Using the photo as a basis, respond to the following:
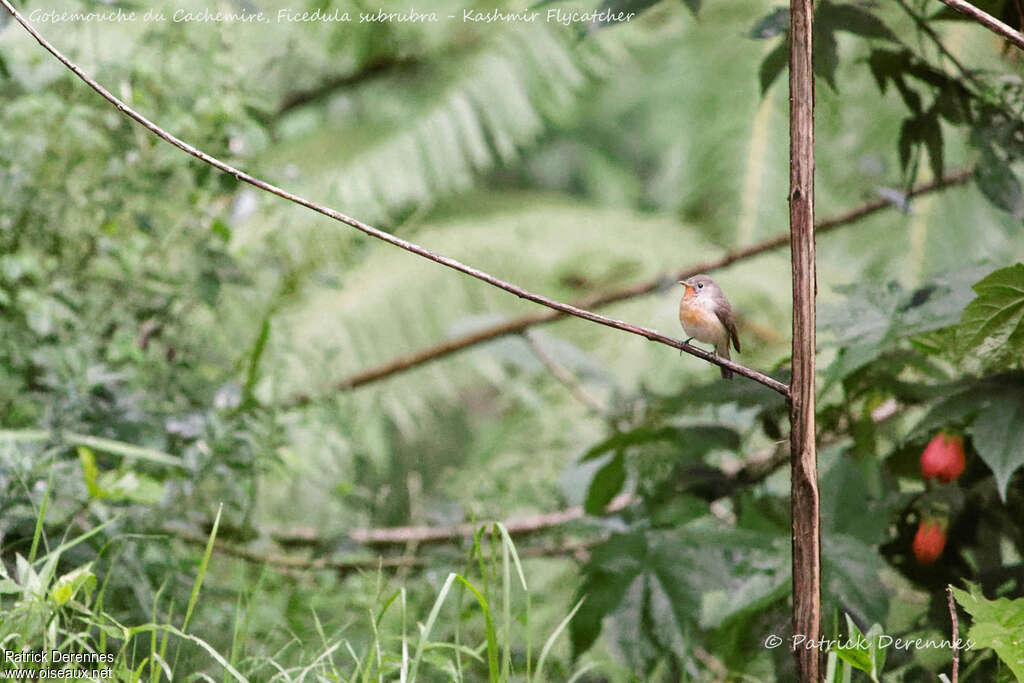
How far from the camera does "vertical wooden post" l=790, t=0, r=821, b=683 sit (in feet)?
2.07

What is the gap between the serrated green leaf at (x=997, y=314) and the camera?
72cm

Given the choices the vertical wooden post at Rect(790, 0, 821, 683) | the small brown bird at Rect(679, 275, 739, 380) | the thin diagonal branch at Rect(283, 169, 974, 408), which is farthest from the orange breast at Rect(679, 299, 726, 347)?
the thin diagonal branch at Rect(283, 169, 974, 408)

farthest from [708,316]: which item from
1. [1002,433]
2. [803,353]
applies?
[1002,433]

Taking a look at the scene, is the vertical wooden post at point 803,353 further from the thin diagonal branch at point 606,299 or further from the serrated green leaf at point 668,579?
the thin diagonal branch at point 606,299

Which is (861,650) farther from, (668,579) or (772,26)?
(772,26)

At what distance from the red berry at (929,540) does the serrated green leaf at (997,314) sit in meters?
0.20

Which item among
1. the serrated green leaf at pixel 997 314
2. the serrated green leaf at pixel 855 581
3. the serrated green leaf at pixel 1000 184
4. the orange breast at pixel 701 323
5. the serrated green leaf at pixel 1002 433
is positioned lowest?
the serrated green leaf at pixel 855 581

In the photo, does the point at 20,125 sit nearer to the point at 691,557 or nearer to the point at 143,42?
the point at 143,42

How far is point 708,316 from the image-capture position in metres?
0.76

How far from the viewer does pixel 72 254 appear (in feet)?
3.72

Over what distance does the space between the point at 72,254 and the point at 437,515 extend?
56 centimetres

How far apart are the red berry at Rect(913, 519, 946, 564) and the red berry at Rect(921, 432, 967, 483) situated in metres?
0.05

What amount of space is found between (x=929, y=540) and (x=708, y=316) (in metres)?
0.32

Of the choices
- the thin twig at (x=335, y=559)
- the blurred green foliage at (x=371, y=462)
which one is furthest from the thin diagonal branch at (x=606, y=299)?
the thin twig at (x=335, y=559)
